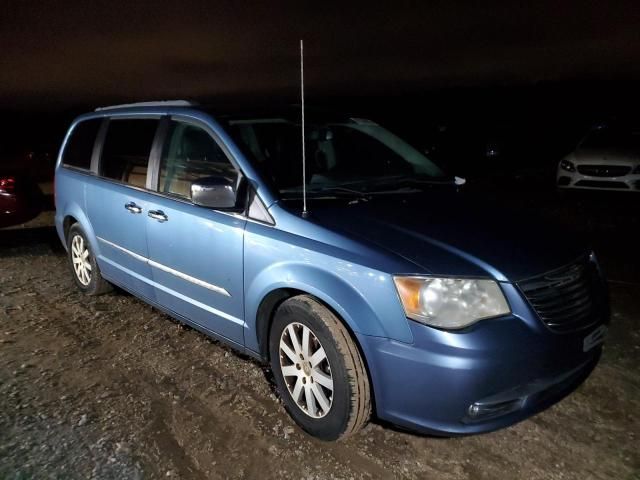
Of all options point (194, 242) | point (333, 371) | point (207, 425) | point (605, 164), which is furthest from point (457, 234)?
point (605, 164)

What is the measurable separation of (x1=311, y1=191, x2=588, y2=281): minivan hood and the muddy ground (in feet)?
3.03

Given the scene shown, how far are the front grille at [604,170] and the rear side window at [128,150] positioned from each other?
346 inches

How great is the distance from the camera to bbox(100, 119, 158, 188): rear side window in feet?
13.2

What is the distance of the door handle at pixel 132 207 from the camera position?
3.94 meters

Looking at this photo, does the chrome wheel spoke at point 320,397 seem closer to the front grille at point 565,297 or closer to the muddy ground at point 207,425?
the muddy ground at point 207,425

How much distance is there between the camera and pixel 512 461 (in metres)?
2.66

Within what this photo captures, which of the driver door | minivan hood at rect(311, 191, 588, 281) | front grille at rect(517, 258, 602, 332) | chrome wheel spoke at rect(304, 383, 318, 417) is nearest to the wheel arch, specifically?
the driver door

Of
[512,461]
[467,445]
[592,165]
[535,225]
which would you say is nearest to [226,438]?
[467,445]

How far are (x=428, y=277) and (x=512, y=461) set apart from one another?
104 cm

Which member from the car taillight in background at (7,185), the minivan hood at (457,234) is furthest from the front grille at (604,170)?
the car taillight in background at (7,185)

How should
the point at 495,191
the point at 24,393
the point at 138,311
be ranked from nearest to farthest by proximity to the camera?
the point at 24,393 < the point at 138,311 < the point at 495,191

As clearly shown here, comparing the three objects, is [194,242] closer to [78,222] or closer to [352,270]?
[352,270]

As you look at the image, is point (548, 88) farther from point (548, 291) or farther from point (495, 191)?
point (548, 291)

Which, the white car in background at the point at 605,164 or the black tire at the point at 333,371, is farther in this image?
the white car in background at the point at 605,164
